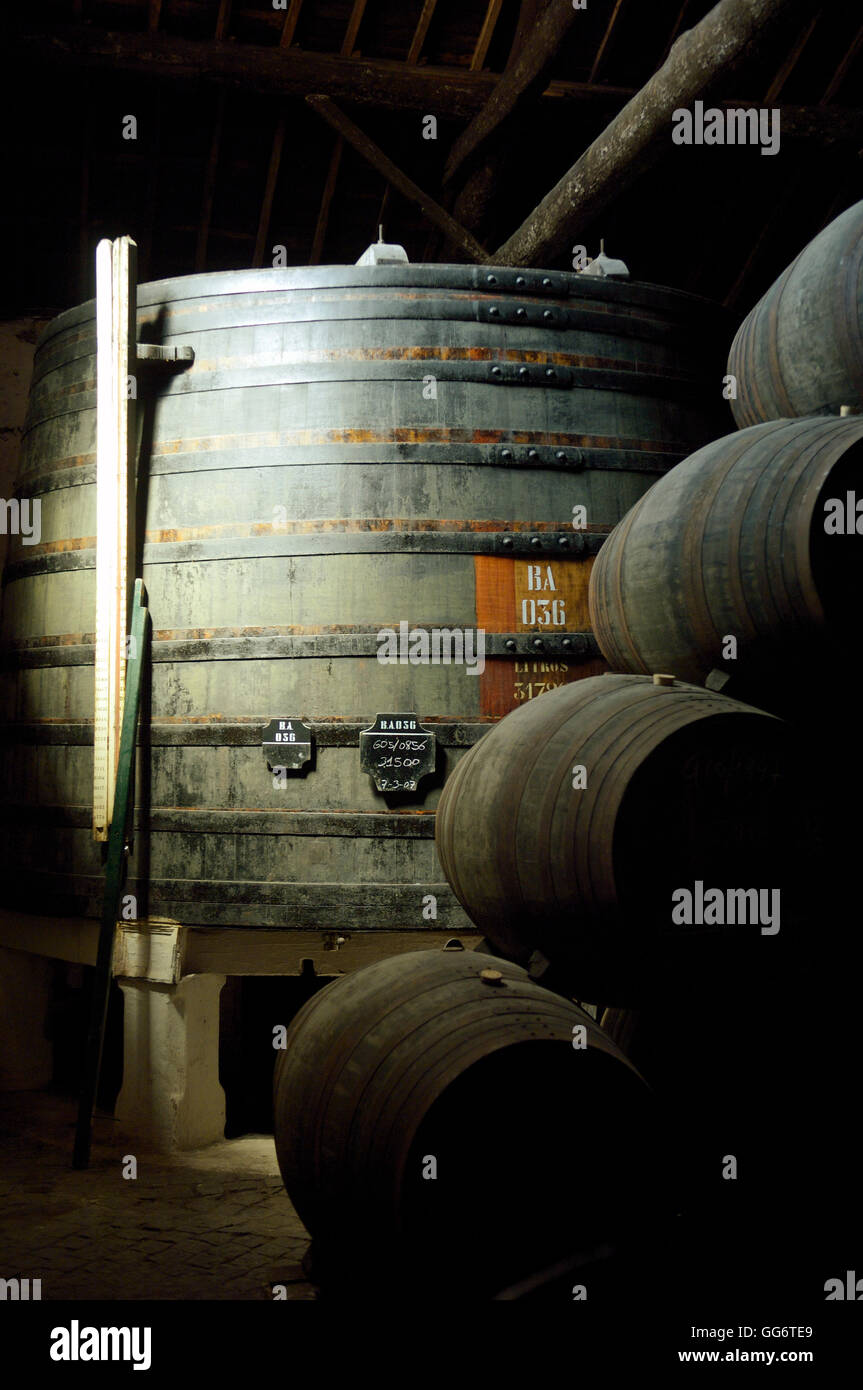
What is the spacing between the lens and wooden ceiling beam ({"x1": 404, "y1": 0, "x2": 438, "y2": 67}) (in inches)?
268

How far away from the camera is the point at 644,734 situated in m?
2.81

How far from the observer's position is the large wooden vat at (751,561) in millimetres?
2822

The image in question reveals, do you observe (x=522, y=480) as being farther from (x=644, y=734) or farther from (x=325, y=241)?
(x=325, y=241)

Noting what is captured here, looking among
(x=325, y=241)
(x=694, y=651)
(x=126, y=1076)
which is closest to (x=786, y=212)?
(x=325, y=241)

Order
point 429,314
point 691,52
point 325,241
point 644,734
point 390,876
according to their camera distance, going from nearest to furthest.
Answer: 1. point 644,734
2. point 390,876
3. point 429,314
4. point 691,52
5. point 325,241

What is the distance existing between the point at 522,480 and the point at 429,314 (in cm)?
80

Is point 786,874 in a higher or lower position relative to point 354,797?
lower

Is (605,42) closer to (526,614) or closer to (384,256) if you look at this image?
(384,256)

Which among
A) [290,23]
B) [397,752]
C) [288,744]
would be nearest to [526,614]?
[397,752]

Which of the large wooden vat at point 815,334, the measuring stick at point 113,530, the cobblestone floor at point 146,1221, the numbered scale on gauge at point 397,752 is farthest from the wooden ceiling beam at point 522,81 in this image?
the cobblestone floor at point 146,1221
